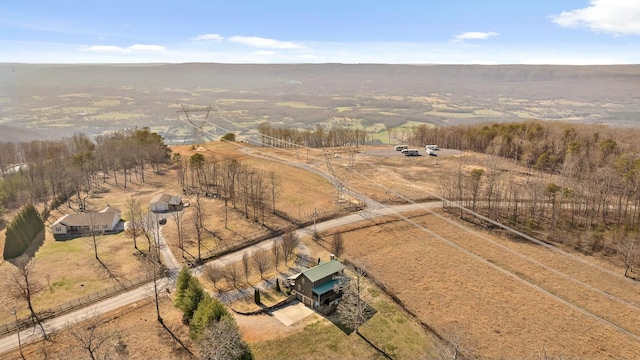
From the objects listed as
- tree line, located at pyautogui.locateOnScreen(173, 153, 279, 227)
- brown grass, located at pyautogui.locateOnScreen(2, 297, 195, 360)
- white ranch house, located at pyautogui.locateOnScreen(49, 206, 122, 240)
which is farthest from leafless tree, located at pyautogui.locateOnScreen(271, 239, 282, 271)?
white ranch house, located at pyautogui.locateOnScreen(49, 206, 122, 240)

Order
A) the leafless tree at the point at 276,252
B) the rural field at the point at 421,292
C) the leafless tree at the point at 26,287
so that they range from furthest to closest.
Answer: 1. the leafless tree at the point at 276,252
2. the leafless tree at the point at 26,287
3. the rural field at the point at 421,292

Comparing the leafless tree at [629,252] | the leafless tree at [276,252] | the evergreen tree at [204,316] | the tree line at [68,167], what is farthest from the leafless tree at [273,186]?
the leafless tree at [629,252]

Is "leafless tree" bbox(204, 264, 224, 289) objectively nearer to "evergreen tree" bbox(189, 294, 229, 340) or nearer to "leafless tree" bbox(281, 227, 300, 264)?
"leafless tree" bbox(281, 227, 300, 264)

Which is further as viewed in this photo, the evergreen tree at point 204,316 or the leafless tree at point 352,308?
the leafless tree at point 352,308

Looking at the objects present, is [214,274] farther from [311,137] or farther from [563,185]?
[311,137]

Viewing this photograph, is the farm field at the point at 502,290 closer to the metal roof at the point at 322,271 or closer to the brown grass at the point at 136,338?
the metal roof at the point at 322,271

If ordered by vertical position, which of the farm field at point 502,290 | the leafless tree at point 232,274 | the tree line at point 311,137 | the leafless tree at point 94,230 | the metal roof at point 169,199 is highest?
the tree line at point 311,137

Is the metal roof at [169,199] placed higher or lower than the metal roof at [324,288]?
higher
